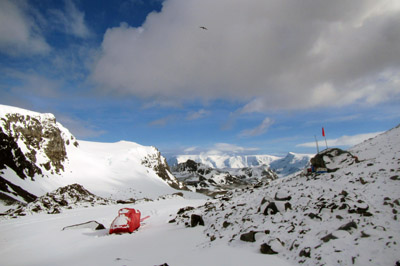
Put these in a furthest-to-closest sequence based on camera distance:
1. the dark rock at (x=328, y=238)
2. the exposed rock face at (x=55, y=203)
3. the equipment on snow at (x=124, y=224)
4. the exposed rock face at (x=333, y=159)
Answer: the exposed rock face at (x=55, y=203), the exposed rock face at (x=333, y=159), the equipment on snow at (x=124, y=224), the dark rock at (x=328, y=238)

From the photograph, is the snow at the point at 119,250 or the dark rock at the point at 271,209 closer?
the snow at the point at 119,250

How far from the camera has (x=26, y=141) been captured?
54.7m

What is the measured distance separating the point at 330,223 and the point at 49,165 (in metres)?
65.8

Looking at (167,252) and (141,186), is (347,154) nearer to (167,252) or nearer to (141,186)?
(167,252)

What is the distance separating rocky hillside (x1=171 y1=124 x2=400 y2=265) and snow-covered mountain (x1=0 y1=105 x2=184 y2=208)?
40.3m

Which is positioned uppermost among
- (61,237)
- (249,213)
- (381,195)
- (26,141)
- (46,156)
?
(26,141)

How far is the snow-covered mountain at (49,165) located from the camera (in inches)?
1769

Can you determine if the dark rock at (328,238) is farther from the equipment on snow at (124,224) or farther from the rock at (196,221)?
the equipment on snow at (124,224)

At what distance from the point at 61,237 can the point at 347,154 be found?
22699 millimetres

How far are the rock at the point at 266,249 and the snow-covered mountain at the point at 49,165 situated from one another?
138ft

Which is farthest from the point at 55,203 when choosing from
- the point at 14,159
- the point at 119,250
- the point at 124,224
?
the point at 119,250

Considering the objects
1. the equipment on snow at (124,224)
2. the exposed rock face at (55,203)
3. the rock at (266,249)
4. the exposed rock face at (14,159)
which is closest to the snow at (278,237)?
the rock at (266,249)

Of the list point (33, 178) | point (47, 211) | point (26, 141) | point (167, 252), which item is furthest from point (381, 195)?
point (26, 141)

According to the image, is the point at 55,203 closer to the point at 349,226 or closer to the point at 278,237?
the point at 278,237
